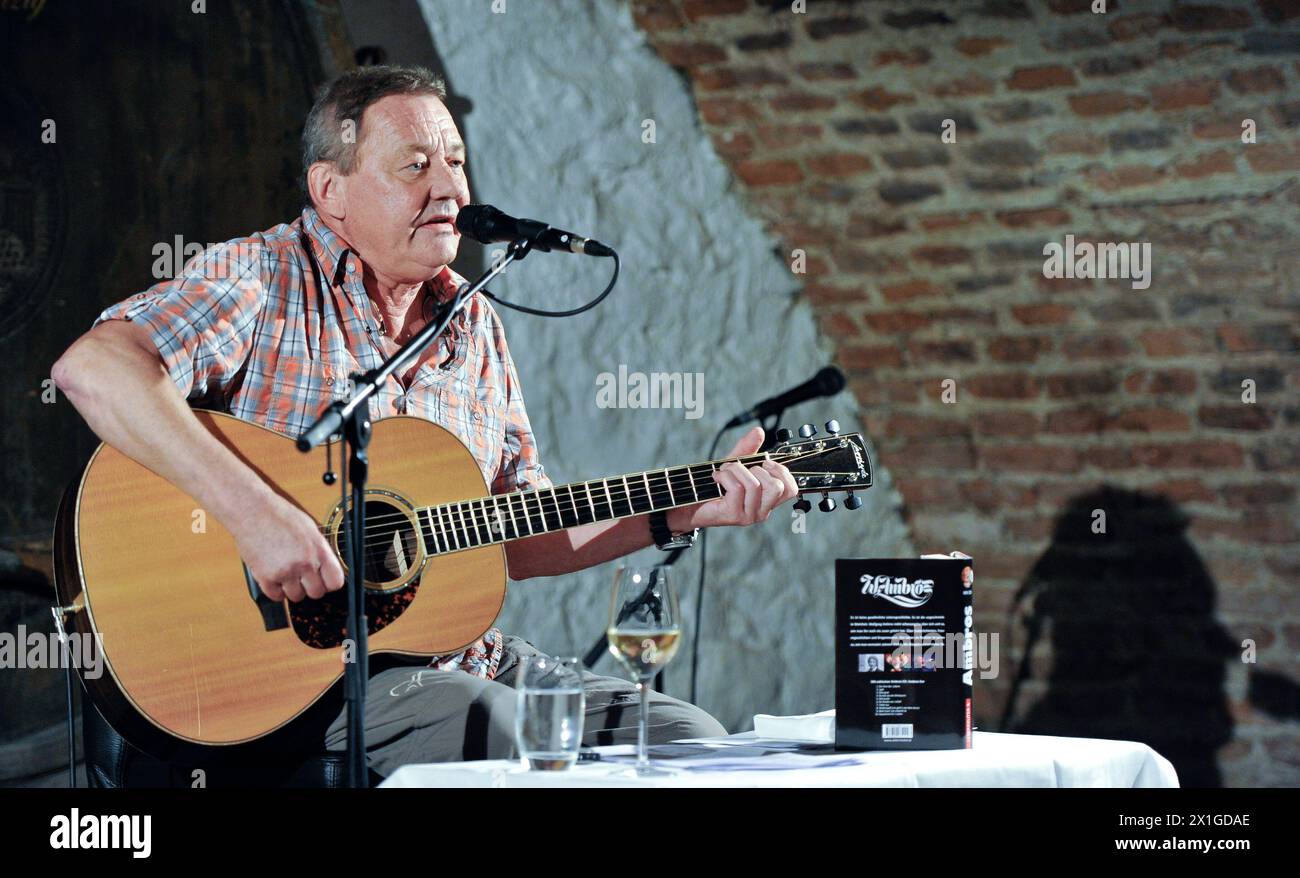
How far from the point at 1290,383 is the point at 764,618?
1.63 m

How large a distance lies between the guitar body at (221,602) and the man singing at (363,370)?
1.8 inches

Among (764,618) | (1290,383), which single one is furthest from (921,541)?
(1290,383)

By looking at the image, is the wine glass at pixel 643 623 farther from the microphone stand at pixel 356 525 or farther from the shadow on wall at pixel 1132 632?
the shadow on wall at pixel 1132 632

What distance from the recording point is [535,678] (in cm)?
154

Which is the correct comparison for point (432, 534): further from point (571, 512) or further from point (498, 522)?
point (571, 512)

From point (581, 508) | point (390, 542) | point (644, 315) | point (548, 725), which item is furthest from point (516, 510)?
point (644, 315)

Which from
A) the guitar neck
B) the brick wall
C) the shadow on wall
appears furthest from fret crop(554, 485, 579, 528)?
the shadow on wall

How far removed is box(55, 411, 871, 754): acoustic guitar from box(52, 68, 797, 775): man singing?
0.15ft

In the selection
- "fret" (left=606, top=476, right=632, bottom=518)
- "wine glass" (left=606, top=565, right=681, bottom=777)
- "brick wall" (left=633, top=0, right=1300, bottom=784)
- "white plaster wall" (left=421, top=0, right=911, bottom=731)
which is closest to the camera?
"wine glass" (left=606, top=565, right=681, bottom=777)

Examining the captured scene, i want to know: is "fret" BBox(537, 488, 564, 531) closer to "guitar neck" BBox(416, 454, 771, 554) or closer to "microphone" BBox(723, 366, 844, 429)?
"guitar neck" BBox(416, 454, 771, 554)

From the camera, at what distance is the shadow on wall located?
374 centimetres

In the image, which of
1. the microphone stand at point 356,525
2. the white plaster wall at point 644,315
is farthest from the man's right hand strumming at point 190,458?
the white plaster wall at point 644,315

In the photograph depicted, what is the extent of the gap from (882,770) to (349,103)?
1.65 metres
